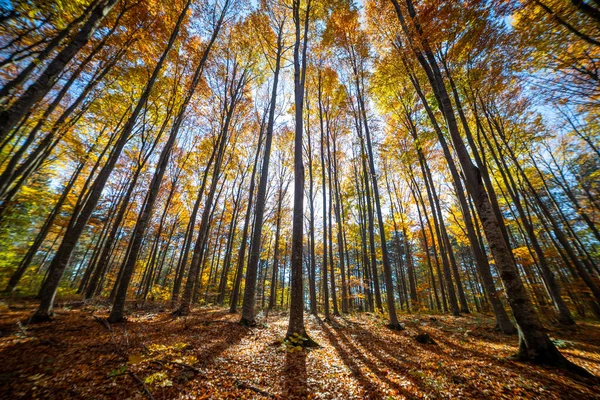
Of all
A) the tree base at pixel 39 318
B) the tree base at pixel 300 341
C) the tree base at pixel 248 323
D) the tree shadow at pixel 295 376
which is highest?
the tree base at pixel 39 318

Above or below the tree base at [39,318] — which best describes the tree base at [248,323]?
below

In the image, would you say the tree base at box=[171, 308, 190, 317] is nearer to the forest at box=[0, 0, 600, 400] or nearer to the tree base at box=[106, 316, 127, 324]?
the forest at box=[0, 0, 600, 400]

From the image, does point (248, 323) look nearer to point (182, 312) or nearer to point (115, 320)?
point (182, 312)

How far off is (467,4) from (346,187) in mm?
13963

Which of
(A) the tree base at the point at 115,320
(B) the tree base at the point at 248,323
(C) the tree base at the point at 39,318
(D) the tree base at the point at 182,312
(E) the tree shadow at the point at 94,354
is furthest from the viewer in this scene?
(D) the tree base at the point at 182,312

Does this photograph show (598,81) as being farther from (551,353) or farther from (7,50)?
(7,50)

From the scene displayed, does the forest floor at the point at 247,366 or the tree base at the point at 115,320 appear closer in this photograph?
the forest floor at the point at 247,366

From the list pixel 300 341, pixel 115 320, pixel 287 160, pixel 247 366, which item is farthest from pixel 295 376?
pixel 287 160

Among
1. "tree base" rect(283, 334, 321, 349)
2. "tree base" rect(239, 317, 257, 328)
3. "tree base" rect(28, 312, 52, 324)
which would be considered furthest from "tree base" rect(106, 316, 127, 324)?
"tree base" rect(283, 334, 321, 349)

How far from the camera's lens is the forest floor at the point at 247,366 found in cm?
309

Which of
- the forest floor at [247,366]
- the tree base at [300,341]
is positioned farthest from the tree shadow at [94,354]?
the tree base at [300,341]

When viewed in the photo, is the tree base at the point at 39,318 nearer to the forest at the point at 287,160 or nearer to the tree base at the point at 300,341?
the forest at the point at 287,160

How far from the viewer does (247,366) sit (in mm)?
4316

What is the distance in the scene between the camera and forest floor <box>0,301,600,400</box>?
10.1ft
